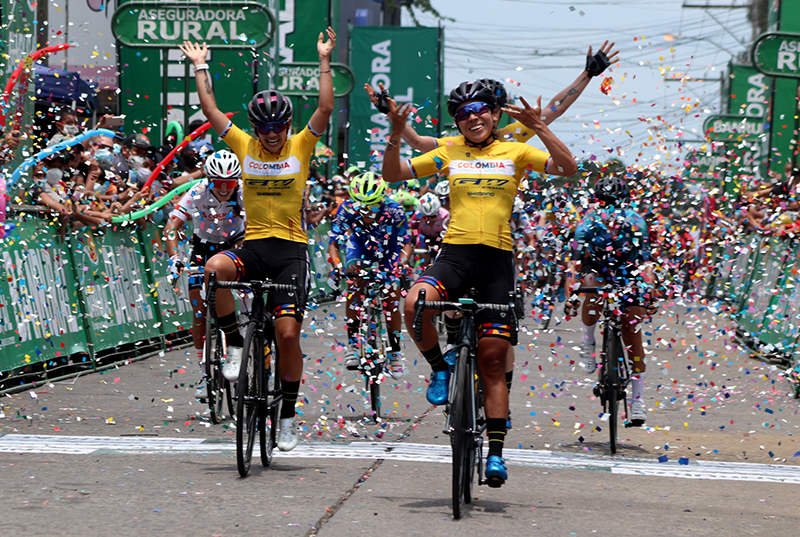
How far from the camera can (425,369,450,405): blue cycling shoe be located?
613cm

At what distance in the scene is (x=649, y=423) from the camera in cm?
966

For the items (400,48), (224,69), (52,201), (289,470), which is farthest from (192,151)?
(400,48)

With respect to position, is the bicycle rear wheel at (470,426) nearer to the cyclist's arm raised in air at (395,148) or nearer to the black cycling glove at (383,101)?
the cyclist's arm raised in air at (395,148)

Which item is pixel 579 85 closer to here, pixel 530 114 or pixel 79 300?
pixel 530 114

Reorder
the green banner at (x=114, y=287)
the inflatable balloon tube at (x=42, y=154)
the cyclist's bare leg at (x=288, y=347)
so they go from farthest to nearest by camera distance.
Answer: the green banner at (x=114, y=287) < the inflatable balloon tube at (x=42, y=154) < the cyclist's bare leg at (x=288, y=347)

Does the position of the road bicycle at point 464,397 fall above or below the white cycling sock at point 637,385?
above

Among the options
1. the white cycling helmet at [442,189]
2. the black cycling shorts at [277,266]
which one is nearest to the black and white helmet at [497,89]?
the black cycling shorts at [277,266]

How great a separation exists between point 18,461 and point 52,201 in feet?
15.8

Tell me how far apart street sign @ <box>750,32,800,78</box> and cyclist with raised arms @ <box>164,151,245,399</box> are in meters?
8.59

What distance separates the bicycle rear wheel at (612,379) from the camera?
8086mm

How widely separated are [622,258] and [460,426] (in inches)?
142

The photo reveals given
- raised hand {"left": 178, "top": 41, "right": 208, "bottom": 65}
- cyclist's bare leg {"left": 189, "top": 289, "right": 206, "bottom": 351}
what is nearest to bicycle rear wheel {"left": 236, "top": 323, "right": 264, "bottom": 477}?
raised hand {"left": 178, "top": 41, "right": 208, "bottom": 65}

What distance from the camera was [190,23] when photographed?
16.8 meters

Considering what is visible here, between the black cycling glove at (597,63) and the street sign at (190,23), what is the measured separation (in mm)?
10363
